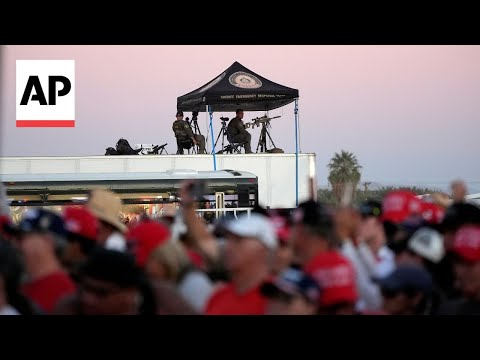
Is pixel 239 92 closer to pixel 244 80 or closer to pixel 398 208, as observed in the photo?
pixel 244 80

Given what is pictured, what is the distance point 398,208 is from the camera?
614 cm

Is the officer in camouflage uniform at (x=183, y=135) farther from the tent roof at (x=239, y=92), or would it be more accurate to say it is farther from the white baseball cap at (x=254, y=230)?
the white baseball cap at (x=254, y=230)

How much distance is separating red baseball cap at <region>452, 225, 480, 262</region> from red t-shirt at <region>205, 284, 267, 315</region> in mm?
1016

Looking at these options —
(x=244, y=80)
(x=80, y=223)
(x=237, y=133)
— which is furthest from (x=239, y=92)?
(x=80, y=223)

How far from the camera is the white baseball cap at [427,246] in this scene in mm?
4938

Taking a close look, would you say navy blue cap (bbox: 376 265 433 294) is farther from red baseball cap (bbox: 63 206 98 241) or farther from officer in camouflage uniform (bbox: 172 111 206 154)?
officer in camouflage uniform (bbox: 172 111 206 154)

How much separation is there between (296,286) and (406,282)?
2.43ft

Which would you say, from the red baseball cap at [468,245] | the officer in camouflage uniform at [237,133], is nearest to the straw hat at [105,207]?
the red baseball cap at [468,245]

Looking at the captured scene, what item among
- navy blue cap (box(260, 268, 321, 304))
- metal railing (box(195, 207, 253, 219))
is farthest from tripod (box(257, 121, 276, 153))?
navy blue cap (box(260, 268, 321, 304))
